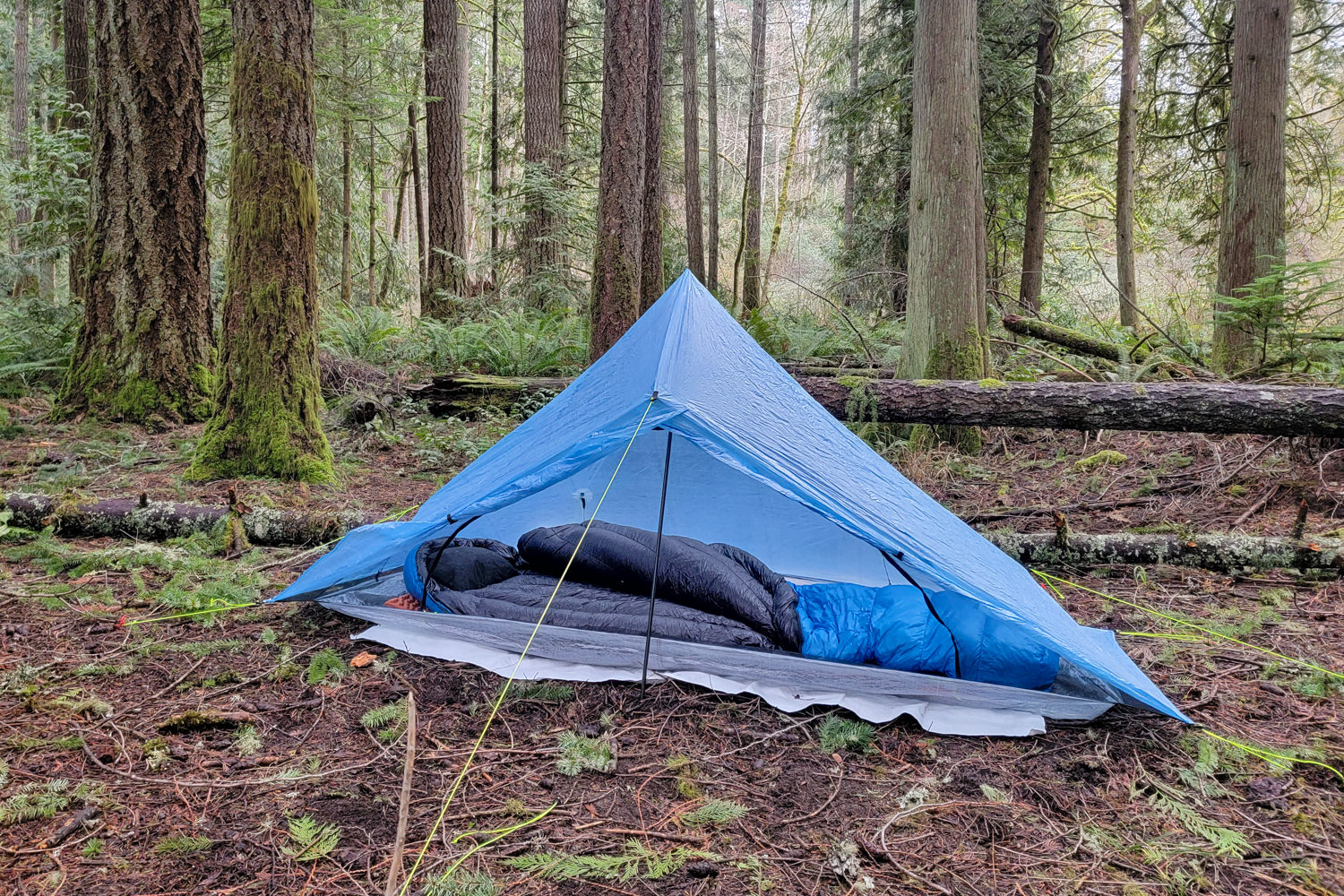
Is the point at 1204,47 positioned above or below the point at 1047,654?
above

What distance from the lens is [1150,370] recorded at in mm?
5910

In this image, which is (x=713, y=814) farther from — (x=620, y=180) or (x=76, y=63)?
(x=76, y=63)

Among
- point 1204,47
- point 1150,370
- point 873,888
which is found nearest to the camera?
point 873,888

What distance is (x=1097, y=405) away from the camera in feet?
15.0

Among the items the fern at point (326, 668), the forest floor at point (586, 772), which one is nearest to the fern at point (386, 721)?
the forest floor at point (586, 772)

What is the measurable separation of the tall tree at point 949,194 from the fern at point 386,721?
4.40 m

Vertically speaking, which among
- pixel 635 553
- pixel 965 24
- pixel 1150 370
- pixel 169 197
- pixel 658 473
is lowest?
pixel 635 553

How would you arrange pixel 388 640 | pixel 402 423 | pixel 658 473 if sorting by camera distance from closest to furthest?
pixel 388 640
pixel 658 473
pixel 402 423

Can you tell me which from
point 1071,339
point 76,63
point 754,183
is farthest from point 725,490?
point 754,183

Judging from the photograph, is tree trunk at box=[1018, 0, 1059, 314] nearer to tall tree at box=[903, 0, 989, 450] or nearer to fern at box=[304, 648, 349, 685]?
tall tree at box=[903, 0, 989, 450]

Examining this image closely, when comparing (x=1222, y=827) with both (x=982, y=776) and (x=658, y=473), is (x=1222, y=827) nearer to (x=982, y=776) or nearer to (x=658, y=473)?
(x=982, y=776)

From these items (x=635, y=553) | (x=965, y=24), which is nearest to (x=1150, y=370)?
(x=965, y=24)

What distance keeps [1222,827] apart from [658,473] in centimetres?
258

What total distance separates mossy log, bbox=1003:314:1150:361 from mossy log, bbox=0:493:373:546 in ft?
18.2
